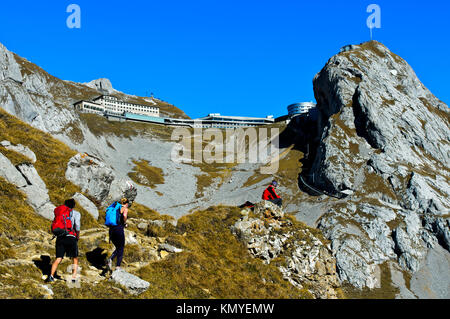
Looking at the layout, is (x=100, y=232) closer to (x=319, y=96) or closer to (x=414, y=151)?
(x=414, y=151)

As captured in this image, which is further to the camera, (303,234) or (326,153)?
(326,153)

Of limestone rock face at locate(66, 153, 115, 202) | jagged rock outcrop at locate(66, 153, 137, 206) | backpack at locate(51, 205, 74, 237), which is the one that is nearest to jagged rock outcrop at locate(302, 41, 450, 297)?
jagged rock outcrop at locate(66, 153, 137, 206)

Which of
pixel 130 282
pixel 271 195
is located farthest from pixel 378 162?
pixel 130 282

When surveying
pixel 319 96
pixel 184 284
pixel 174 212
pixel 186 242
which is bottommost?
pixel 184 284

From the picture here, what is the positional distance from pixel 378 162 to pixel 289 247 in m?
106

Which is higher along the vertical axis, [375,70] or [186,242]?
[375,70]

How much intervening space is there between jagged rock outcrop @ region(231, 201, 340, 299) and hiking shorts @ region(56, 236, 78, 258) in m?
11.6

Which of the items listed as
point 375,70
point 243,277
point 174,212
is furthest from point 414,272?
point 375,70

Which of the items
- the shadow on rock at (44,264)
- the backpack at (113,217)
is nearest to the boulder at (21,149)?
the shadow on rock at (44,264)

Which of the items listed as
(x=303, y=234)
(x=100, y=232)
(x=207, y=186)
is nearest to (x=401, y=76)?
(x=207, y=186)

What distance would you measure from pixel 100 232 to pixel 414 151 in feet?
438

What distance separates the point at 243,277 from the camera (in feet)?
60.0
